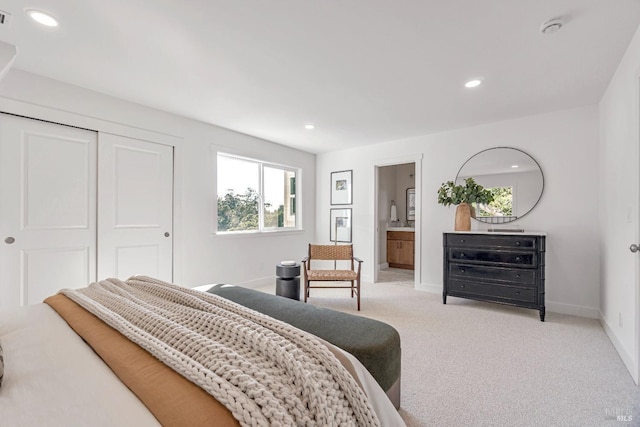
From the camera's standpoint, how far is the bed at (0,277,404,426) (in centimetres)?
67

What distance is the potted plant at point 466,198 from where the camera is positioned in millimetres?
3676

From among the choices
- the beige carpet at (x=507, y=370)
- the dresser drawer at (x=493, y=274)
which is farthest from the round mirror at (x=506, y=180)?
the beige carpet at (x=507, y=370)

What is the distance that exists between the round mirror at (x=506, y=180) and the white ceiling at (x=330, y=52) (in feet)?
1.97

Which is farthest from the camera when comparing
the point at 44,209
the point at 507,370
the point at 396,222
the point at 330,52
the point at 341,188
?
the point at 396,222

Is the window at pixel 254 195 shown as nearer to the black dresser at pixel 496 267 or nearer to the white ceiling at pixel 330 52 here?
the white ceiling at pixel 330 52

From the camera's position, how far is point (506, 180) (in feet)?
12.0

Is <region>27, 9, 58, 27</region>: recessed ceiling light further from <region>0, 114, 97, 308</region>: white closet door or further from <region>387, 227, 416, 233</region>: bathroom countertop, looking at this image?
<region>387, 227, 416, 233</region>: bathroom countertop

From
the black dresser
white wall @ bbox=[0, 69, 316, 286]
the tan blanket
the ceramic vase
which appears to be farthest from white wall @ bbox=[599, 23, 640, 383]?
white wall @ bbox=[0, 69, 316, 286]

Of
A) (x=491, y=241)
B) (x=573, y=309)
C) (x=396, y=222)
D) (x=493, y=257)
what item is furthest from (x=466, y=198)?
(x=396, y=222)

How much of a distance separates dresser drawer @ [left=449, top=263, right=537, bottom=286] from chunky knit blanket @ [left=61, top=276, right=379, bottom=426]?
3069mm

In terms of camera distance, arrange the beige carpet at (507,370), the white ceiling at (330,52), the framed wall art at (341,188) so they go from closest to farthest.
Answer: the beige carpet at (507,370), the white ceiling at (330,52), the framed wall art at (341,188)

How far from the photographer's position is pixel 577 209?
10.7 ft

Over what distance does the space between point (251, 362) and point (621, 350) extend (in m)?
2.96

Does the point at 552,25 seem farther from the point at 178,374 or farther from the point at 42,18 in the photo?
the point at 42,18
